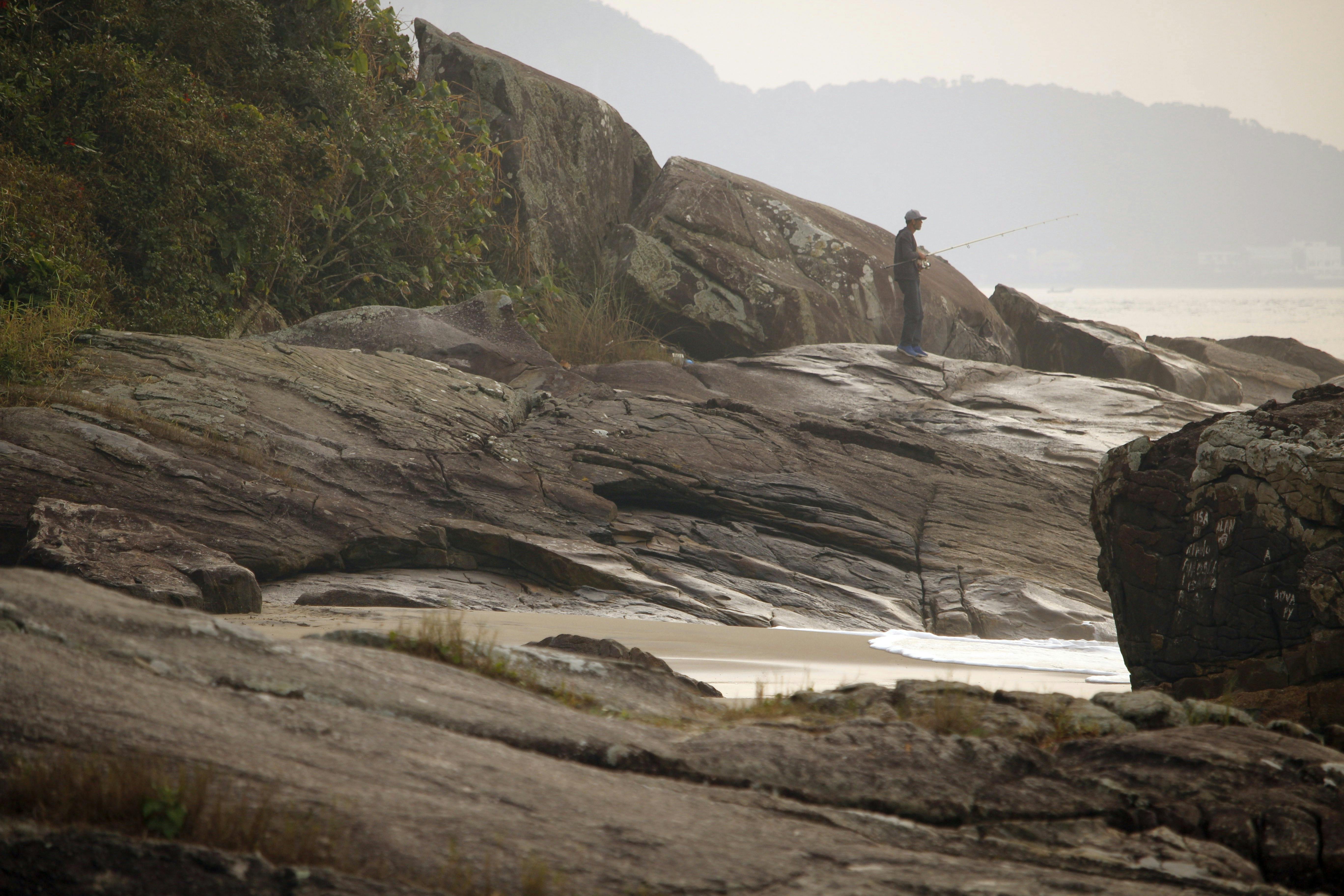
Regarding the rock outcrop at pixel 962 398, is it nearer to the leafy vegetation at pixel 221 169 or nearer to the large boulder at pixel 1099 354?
the large boulder at pixel 1099 354

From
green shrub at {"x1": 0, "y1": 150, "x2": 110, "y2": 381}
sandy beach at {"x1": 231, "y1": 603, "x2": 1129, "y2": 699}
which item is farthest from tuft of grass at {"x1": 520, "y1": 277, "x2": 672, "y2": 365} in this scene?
sandy beach at {"x1": 231, "y1": 603, "x2": 1129, "y2": 699}

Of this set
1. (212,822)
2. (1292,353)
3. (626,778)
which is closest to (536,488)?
(626,778)

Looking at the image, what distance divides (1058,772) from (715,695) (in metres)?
1.82

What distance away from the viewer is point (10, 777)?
2.09 m

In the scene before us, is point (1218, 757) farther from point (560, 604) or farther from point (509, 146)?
point (509, 146)

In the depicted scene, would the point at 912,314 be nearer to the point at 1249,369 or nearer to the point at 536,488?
the point at 536,488

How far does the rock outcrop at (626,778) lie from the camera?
7.30ft

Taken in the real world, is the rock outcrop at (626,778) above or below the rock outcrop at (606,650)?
above

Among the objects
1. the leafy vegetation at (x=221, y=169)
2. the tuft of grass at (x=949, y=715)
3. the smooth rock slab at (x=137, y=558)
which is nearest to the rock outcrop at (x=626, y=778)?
the tuft of grass at (x=949, y=715)

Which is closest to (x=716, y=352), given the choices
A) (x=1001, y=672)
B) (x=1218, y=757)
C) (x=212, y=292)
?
(x=212, y=292)

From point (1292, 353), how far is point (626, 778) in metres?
28.7

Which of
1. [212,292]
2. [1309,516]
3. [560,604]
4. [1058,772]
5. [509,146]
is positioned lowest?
[560,604]

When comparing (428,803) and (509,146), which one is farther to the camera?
(509,146)

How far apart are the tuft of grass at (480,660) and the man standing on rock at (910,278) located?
14613 millimetres
